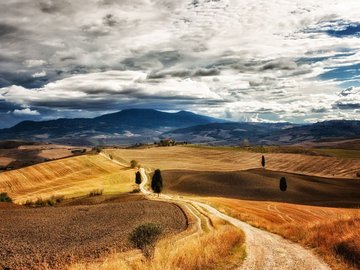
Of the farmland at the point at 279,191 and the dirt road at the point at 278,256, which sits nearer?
the dirt road at the point at 278,256

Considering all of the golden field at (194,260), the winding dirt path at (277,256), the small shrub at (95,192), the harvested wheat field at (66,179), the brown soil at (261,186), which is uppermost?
the golden field at (194,260)

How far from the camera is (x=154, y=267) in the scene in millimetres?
20438

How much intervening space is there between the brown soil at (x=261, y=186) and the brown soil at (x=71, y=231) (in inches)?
2415

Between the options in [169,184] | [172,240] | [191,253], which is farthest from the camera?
[169,184]

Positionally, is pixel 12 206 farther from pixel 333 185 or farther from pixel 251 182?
pixel 333 185

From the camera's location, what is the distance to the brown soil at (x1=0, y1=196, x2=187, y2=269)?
33.8 meters

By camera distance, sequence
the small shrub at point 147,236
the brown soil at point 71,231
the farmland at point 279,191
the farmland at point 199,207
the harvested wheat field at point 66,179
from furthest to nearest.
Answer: the harvested wheat field at point 66,179 → the farmland at point 279,191 → the brown soil at point 71,231 → the small shrub at point 147,236 → the farmland at point 199,207

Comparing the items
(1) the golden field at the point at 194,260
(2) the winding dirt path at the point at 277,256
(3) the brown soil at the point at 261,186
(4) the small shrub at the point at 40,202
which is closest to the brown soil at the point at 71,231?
(1) the golden field at the point at 194,260

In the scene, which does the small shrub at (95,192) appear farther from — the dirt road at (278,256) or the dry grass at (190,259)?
the dry grass at (190,259)

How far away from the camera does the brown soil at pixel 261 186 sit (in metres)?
125

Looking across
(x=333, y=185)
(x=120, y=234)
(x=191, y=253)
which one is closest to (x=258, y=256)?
(x=191, y=253)

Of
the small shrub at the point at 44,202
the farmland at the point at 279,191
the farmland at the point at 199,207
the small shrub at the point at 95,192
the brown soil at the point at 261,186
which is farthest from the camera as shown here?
the brown soil at the point at 261,186

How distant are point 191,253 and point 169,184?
115249 mm

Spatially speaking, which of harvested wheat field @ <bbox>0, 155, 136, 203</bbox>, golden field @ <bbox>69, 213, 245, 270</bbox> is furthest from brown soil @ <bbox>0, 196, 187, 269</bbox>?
harvested wheat field @ <bbox>0, 155, 136, 203</bbox>
